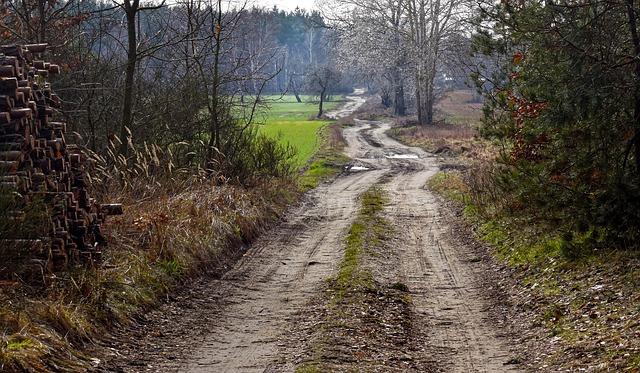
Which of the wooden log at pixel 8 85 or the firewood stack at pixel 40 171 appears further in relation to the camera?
the wooden log at pixel 8 85

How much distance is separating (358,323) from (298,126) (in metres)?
51.1

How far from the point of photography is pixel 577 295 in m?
10.1

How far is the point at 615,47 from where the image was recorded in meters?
10.3

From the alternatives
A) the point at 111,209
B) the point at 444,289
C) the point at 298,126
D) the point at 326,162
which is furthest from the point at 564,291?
the point at 298,126

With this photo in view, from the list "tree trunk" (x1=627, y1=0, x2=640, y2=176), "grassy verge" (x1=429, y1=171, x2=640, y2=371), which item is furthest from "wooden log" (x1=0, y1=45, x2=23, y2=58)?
"tree trunk" (x1=627, y1=0, x2=640, y2=176)

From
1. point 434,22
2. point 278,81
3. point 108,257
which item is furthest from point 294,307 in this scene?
point 278,81

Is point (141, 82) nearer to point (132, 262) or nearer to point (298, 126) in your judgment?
point (132, 262)

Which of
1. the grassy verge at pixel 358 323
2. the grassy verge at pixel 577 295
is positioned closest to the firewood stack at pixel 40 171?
the grassy verge at pixel 358 323

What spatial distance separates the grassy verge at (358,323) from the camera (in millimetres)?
7844

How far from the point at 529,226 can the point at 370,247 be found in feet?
9.80

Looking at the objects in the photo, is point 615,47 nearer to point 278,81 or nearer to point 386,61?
point 386,61

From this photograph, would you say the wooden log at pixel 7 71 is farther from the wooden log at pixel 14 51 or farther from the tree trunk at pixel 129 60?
the tree trunk at pixel 129 60

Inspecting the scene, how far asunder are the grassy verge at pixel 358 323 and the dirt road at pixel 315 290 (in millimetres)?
308

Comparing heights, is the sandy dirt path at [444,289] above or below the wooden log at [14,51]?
below
